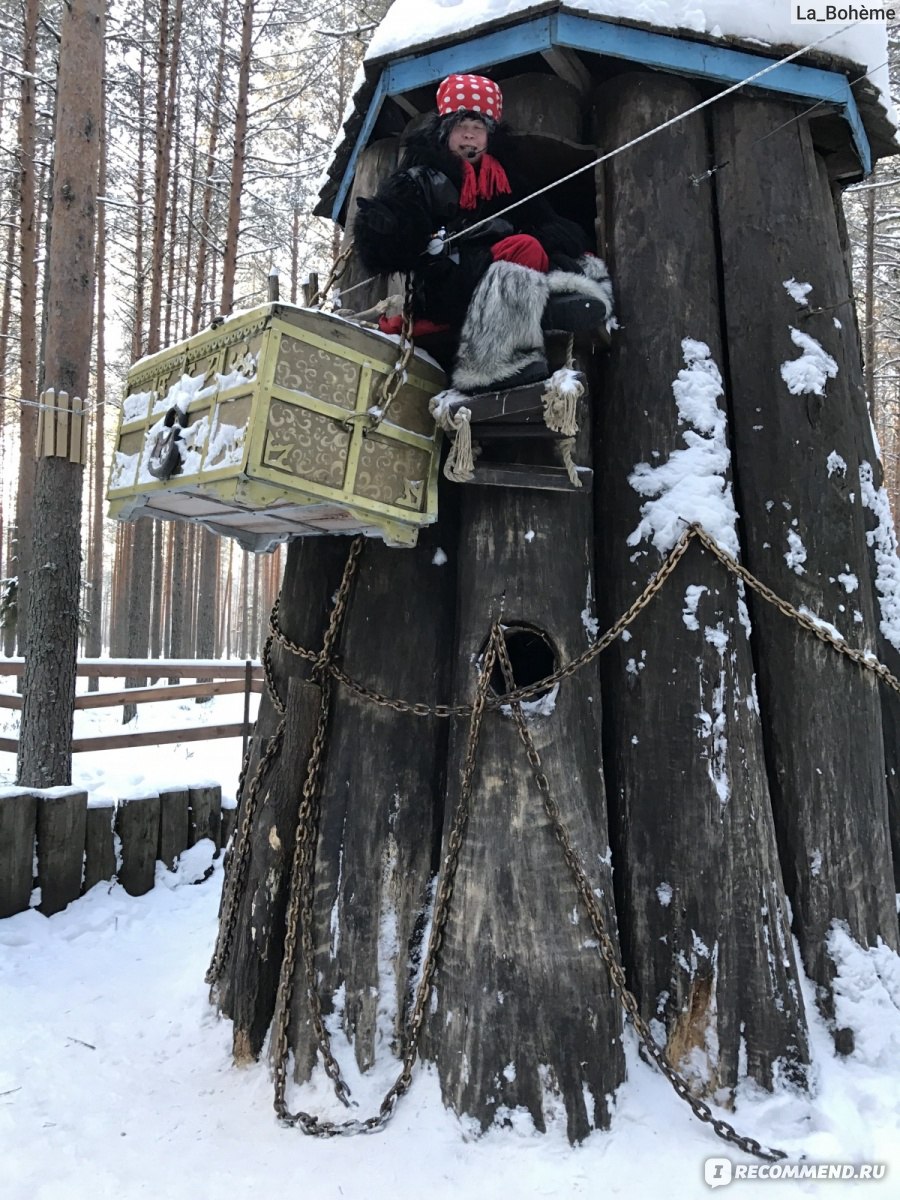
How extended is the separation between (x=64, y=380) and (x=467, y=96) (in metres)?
4.03

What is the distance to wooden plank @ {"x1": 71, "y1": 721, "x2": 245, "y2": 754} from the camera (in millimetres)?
6895

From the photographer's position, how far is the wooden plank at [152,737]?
22.6 feet

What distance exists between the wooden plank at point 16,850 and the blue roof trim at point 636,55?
4242 millimetres

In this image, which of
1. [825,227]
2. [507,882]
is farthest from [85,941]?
[825,227]

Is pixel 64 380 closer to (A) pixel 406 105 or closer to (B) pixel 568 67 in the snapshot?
(A) pixel 406 105

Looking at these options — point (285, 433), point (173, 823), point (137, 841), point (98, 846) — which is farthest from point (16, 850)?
point (285, 433)

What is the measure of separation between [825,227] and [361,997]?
3718mm

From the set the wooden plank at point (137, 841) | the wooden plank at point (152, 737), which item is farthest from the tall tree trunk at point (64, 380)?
the wooden plank at point (152, 737)

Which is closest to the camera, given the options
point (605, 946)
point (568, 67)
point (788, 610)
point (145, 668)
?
point (605, 946)

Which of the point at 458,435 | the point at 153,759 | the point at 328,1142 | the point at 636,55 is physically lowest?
the point at 153,759

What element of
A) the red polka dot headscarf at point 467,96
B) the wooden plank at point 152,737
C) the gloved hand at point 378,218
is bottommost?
the wooden plank at point 152,737

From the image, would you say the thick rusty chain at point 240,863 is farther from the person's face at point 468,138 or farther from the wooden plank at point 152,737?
the wooden plank at point 152,737

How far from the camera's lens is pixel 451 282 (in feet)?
→ 9.21

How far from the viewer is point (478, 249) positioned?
2.83 meters
